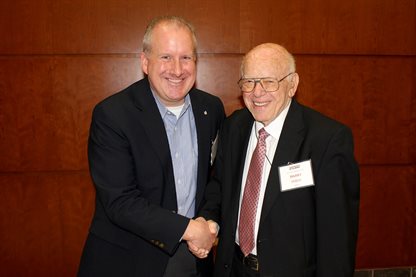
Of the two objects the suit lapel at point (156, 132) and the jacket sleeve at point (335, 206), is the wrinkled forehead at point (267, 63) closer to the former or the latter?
the jacket sleeve at point (335, 206)

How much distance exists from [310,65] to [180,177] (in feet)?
5.69

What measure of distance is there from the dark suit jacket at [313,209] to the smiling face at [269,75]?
9 centimetres

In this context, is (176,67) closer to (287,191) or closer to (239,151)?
(239,151)

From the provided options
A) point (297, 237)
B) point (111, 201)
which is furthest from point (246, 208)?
point (111, 201)

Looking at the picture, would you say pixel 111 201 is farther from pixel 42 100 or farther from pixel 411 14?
pixel 411 14

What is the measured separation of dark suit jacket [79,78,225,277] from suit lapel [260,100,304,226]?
1.32ft

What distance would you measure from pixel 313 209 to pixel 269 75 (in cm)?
61

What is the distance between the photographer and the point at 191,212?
200cm

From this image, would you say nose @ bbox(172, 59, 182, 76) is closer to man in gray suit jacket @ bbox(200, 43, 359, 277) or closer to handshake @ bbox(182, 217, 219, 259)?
man in gray suit jacket @ bbox(200, 43, 359, 277)

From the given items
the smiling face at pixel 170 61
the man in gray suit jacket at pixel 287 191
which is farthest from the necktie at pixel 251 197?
the smiling face at pixel 170 61

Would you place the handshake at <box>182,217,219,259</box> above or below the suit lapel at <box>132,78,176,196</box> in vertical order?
below

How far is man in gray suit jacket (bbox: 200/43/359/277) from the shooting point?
157 centimetres

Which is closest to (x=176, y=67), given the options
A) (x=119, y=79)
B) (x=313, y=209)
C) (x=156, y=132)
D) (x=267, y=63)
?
(x=156, y=132)

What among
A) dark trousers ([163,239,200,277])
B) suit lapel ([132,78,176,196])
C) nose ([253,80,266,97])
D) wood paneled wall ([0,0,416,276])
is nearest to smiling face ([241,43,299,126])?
nose ([253,80,266,97])
